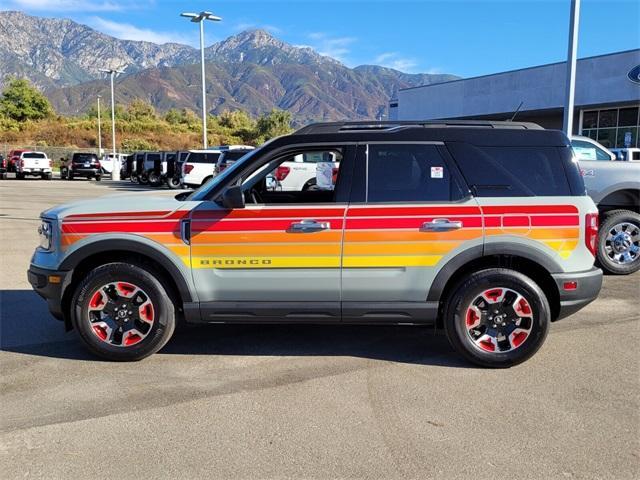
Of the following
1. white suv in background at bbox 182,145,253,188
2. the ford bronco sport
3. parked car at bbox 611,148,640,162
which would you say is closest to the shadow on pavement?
the ford bronco sport

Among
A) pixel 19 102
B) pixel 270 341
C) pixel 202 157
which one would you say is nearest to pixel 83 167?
pixel 202 157

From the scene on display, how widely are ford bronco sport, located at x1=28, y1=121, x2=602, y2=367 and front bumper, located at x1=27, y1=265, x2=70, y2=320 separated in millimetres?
13

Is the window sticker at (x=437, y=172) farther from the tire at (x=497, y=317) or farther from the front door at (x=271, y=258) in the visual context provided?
the tire at (x=497, y=317)

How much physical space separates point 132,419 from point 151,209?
5.38ft

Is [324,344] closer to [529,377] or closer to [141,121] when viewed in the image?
[529,377]

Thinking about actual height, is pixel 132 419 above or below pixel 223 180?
below

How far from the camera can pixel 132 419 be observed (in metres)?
3.63

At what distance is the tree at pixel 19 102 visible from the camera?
6919cm

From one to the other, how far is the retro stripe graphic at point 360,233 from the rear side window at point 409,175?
0.12 metres

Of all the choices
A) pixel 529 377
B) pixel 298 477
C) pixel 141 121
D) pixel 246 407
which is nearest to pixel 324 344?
pixel 246 407

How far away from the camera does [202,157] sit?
76.7 ft

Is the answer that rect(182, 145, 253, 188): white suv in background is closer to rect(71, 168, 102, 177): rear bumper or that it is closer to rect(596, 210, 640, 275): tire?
rect(71, 168, 102, 177): rear bumper

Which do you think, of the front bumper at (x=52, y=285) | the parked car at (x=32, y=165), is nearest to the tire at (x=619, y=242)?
the front bumper at (x=52, y=285)

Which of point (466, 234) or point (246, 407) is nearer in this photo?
point (246, 407)
